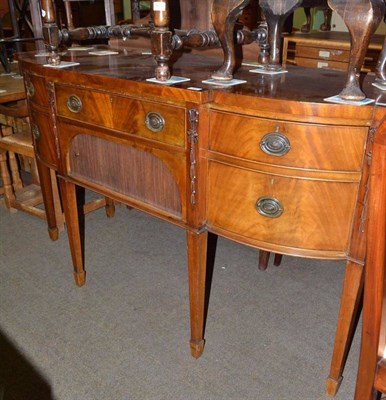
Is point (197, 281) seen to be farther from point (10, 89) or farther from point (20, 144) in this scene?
point (10, 89)

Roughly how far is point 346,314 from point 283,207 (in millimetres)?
395

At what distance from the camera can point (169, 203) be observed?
144 cm

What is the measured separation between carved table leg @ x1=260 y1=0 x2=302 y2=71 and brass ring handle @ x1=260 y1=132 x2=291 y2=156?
483mm

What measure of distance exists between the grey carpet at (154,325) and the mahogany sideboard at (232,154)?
0.49 ft

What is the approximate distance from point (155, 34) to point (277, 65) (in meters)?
0.47

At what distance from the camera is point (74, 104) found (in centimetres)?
158

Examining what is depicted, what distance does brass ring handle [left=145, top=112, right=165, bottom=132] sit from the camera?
1.30 metres

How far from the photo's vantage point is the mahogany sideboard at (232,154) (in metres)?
1.09

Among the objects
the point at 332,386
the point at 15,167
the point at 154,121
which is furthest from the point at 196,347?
the point at 15,167

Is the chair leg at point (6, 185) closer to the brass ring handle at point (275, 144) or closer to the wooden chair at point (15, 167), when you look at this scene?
the wooden chair at point (15, 167)

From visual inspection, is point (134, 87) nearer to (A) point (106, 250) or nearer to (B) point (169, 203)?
(B) point (169, 203)

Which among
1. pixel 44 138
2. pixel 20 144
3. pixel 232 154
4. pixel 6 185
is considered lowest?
pixel 6 185

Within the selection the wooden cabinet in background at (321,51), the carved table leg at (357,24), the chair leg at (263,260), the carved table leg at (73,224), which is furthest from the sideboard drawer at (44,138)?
the wooden cabinet in background at (321,51)

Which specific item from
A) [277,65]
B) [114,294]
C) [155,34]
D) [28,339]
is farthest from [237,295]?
[155,34]
